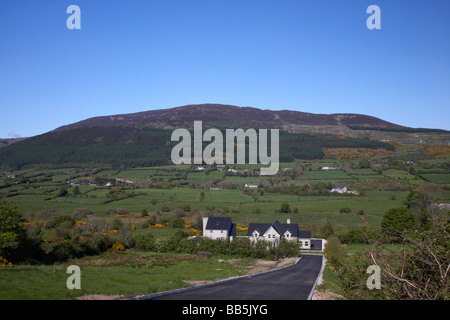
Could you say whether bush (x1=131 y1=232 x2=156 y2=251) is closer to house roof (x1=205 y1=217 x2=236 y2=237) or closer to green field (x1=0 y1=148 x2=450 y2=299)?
green field (x1=0 y1=148 x2=450 y2=299)

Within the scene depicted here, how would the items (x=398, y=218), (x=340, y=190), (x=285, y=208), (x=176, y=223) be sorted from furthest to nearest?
(x=340, y=190) → (x=285, y=208) → (x=176, y=223) → (x=398, y=218)

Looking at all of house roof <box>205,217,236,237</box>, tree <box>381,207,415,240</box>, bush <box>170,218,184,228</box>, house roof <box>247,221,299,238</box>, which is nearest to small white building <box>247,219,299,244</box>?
house roof <box>247,221,299,238</box>

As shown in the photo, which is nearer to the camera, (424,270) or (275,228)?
(424,270)

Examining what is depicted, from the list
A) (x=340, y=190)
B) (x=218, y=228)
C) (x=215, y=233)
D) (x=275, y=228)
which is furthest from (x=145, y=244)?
(x=340, y=190)

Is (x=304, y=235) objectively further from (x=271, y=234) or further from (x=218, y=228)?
(x=218, y=228)

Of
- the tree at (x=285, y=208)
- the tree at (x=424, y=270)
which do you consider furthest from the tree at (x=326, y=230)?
the tree at (x=424, y=270)

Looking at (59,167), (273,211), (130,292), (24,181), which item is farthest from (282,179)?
(130,292)
